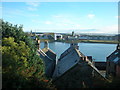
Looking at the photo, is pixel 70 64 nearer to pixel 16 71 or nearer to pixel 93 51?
pixel 16 71

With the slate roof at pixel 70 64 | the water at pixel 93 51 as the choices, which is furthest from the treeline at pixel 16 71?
the water at pixel 93 51

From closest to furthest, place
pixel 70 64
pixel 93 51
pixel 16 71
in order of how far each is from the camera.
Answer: pixel 16 71
pixel 70 64
pixel 93 51

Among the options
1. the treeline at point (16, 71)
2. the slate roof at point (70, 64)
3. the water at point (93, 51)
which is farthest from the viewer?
the water at point (93, 51)

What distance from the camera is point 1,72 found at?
12047 millimetres

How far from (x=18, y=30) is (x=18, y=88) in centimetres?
884

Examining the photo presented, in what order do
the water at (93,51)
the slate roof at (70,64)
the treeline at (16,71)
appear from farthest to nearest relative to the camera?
1. the water at (93,51)
2. the slate roof at (70,64)
3. the treeline at (16,71)

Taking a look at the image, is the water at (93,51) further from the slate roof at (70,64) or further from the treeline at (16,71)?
the treeline at (16,71)

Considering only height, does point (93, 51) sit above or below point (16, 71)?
below

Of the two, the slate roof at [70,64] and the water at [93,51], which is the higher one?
the slate roof at [70,64]

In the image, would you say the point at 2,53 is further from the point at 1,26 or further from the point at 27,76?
the point at 1,26

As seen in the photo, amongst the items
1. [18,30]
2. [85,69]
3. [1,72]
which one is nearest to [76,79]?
[85,69]

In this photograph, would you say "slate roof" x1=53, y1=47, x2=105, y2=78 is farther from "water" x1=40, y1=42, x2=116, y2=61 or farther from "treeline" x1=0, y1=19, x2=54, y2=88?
"water" x1=40, y1=42, x2=116, y2=61

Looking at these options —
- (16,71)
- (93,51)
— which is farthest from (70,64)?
(93,51)

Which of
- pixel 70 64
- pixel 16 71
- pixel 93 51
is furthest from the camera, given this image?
pixel 93 51
